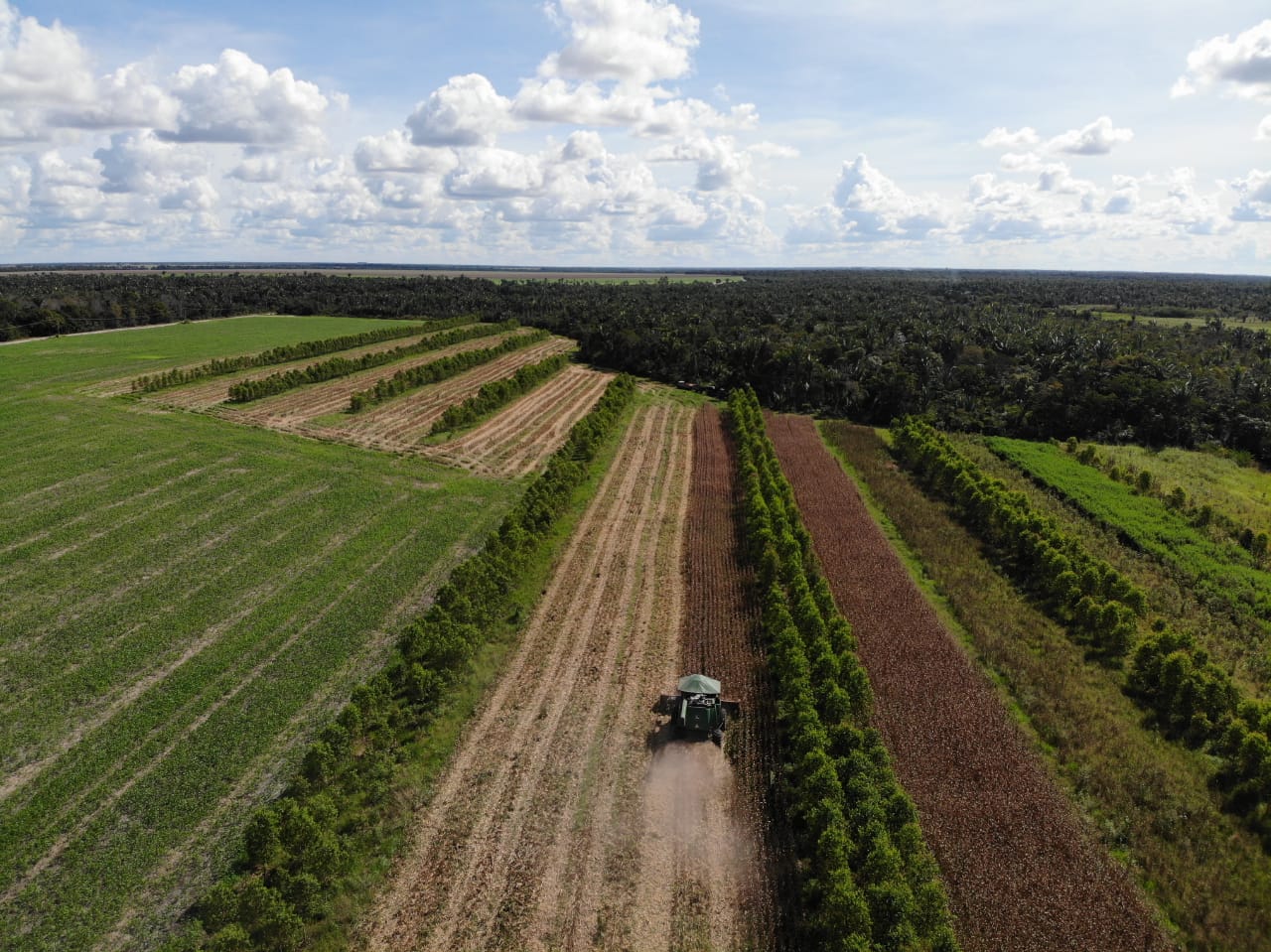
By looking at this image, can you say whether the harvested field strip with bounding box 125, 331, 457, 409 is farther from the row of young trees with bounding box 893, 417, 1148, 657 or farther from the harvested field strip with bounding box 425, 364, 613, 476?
the row of young trees with bounding box 893, 417, 1148, 657

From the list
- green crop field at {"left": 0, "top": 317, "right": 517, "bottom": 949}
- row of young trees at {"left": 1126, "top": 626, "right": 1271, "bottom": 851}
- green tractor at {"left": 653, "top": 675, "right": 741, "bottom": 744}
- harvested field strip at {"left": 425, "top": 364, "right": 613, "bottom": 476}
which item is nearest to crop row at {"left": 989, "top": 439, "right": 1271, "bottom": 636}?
row of young trees at {"left": 1126, "top": 626, "right": 1271, "bottom": 851}

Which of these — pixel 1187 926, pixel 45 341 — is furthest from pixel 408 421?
pixel 45 341

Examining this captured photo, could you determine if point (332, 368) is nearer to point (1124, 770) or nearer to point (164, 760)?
point (164, 760)

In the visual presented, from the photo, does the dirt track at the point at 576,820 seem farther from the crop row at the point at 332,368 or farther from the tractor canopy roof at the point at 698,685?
the crop row at the point at 332,368

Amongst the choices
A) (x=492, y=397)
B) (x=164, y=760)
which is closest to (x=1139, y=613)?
(x=164, y=760)

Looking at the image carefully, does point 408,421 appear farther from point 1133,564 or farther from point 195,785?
point 1133,564

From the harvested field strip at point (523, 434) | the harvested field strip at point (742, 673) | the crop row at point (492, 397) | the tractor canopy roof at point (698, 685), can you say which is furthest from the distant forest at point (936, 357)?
the tractor canopy roof at point (698, 685)
